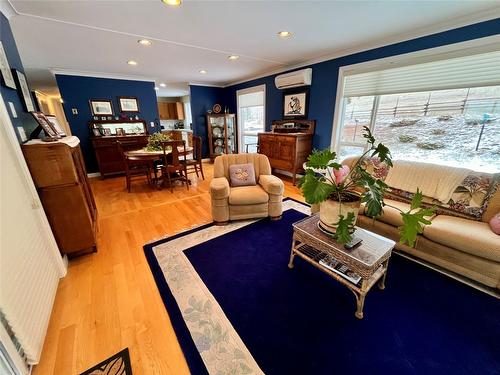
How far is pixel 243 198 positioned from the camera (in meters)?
2.56

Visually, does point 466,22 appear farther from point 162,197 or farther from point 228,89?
point 228,89

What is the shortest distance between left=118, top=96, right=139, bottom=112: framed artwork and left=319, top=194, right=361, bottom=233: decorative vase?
5.36 meters

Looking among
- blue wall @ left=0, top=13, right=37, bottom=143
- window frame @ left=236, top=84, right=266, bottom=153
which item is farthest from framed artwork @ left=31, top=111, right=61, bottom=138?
window frame @ left=236, top=84, right=266, bottom=153

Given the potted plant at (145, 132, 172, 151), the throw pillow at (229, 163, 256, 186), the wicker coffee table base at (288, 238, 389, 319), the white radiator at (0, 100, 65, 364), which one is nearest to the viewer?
the white radiator at (0, 100, 65, 364)

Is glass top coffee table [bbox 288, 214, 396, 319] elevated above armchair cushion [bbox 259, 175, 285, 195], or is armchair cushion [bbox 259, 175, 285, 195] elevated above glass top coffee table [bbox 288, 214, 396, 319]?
armchair cushion [bbox 259, 175, 285, 195]

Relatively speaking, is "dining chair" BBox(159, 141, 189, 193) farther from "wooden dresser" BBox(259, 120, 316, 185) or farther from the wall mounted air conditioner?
the wall mounted air conditioner

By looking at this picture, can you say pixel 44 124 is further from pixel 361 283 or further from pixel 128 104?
pixel 128 104

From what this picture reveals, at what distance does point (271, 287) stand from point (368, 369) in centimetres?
76

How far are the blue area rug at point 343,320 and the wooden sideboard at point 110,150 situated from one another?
380 cm

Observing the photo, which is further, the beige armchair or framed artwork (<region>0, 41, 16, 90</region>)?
the beige armchair

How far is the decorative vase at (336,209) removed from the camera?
1505mm

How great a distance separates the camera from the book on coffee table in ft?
5.04

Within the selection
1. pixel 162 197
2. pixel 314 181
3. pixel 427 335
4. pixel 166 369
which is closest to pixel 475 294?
pixel 427 335

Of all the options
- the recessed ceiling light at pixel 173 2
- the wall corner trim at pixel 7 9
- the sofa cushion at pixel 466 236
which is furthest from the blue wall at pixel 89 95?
the sofa cushion at pixel 466 236
